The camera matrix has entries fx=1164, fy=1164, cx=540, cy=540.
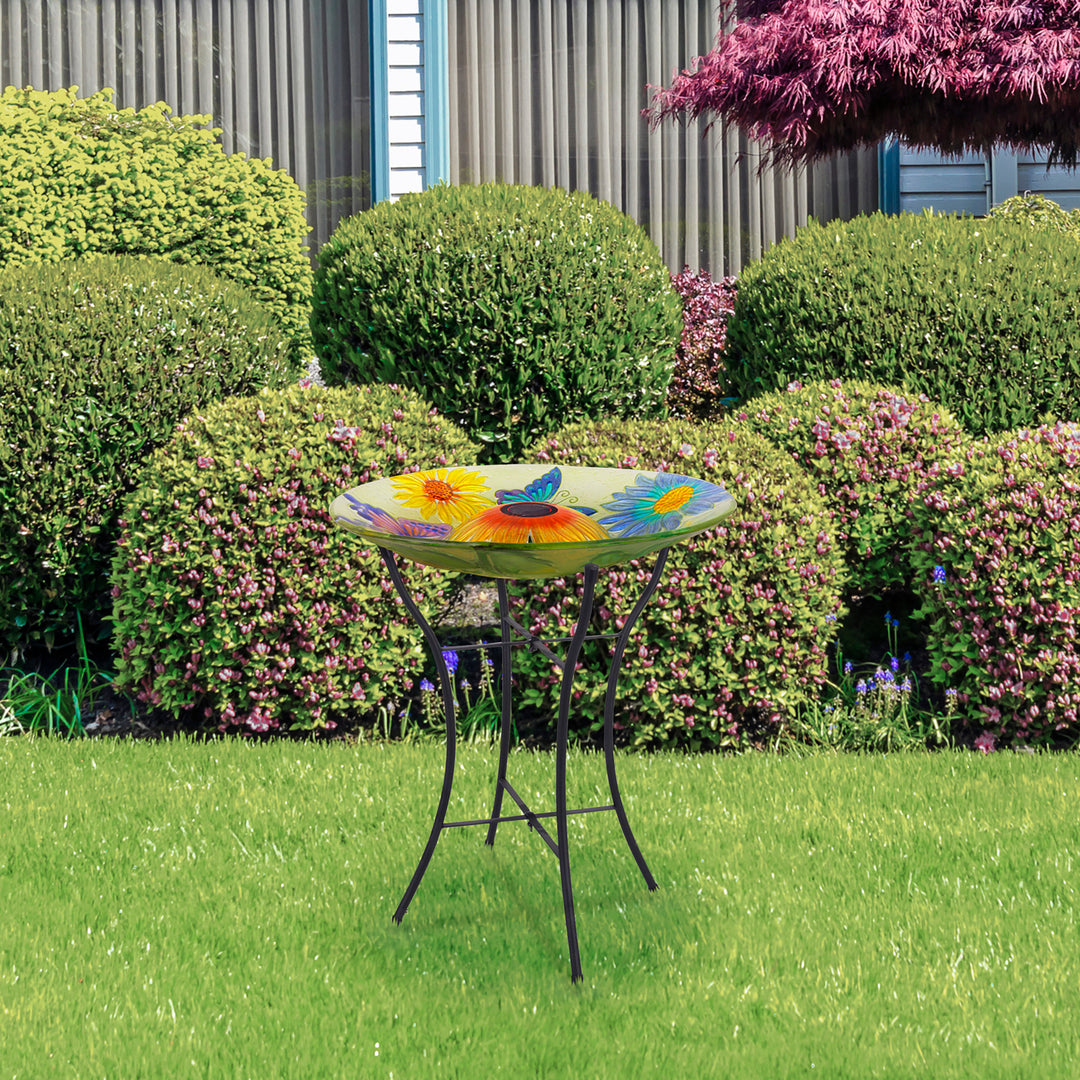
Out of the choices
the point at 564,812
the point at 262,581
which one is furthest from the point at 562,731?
the point at 262,581

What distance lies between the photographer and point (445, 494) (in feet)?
10.6

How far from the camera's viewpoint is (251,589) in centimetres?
466

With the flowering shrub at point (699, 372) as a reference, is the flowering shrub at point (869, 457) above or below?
below

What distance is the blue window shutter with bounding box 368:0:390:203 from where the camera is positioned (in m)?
9.33

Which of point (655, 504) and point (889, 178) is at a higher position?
point (889, 178)

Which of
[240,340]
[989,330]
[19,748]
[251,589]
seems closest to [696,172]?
[989,330]

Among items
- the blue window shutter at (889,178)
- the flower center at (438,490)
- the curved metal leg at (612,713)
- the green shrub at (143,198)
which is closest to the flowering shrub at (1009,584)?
the curved metal leg at (612,713)

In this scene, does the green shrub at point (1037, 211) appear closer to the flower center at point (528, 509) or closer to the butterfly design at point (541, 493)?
the butterfly design at point (541, 493)

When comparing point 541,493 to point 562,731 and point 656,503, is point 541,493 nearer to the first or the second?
point 656,503

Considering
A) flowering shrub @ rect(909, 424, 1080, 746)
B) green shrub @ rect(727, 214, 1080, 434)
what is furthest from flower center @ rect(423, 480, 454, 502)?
green shrub @ rect(727, 214, 1080, 434)

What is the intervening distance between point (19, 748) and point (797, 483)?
11.2 ft

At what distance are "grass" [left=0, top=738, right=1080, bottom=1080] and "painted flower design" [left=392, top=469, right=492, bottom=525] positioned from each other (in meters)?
1.19

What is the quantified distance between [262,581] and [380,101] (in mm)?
5978

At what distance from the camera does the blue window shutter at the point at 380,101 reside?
9328 millimetres
